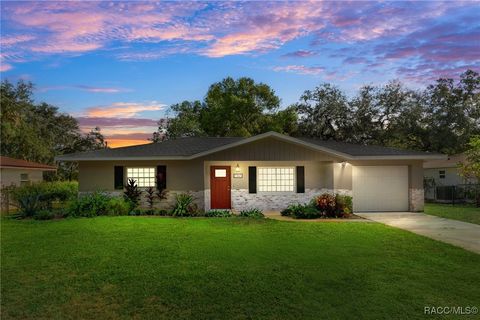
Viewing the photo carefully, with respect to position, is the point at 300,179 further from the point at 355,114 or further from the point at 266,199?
the point at 355,114

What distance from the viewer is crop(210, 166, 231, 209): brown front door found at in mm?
17797

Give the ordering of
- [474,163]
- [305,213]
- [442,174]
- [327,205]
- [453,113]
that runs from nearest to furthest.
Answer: [474,163] < [305,213] < [327,205] < [442,174] < [453,113]

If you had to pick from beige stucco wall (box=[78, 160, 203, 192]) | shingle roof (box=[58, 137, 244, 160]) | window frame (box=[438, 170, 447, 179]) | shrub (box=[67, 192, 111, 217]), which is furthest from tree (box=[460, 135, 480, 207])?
window frame (box=[438, 170, 447, 179])

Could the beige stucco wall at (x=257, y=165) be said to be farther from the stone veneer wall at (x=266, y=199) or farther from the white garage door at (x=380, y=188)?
the white garage door at (x=380, y=188)

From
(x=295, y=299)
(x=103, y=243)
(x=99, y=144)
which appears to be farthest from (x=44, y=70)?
(x=99, y=144)

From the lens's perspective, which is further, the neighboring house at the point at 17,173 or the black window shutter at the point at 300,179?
the neighboring house at the point at 17,173

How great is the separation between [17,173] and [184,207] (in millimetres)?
13128

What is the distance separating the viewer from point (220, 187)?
58.6 feet

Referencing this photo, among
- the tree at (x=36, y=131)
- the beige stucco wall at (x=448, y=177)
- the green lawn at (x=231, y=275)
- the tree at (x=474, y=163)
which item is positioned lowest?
the green lawn at (x=231, y=275)

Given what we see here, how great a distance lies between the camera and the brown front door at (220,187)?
58.4ft

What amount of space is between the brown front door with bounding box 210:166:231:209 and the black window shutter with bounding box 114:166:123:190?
4.15 metres

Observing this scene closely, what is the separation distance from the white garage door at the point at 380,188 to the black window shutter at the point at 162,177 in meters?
8.54

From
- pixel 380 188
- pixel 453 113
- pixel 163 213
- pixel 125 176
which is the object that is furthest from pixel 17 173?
pixel 453 113

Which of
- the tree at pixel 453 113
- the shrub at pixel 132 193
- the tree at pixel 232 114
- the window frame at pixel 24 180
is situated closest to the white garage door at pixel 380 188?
the shrub at pixel 132 193
